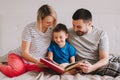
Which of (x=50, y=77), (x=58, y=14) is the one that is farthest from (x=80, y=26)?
(x=58, y=14)

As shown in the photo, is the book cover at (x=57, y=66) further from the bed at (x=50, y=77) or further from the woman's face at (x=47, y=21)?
the woman's face at (x=47, y=21)

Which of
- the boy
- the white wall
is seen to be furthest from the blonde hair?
the white wall

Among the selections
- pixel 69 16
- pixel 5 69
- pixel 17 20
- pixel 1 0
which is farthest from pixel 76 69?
pixel 1 0

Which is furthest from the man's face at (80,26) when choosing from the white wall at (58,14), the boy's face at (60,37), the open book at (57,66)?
the white wall at (58,14)

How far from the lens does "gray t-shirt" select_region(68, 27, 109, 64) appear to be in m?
1.95

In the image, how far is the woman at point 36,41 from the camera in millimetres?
1884

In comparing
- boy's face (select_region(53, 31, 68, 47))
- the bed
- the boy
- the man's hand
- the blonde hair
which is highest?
the blonde hair

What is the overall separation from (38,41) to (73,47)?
0.29m

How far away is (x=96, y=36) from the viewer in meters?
1.97

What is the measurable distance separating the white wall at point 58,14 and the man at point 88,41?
56 cm

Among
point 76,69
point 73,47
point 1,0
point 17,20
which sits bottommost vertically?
point 76,69

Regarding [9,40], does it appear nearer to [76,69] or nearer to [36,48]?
[36,48]

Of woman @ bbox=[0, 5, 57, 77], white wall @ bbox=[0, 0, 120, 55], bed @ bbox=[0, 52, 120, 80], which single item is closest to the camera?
bed @ bbox=[0, 52, 120, 80]

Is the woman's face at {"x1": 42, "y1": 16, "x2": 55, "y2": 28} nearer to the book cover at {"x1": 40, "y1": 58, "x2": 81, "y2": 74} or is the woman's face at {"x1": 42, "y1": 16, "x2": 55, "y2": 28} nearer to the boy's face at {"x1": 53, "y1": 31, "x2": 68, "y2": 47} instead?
the boy's face at {"x1": 53, "y1": 31, "x2": 68, "y2": 47}
